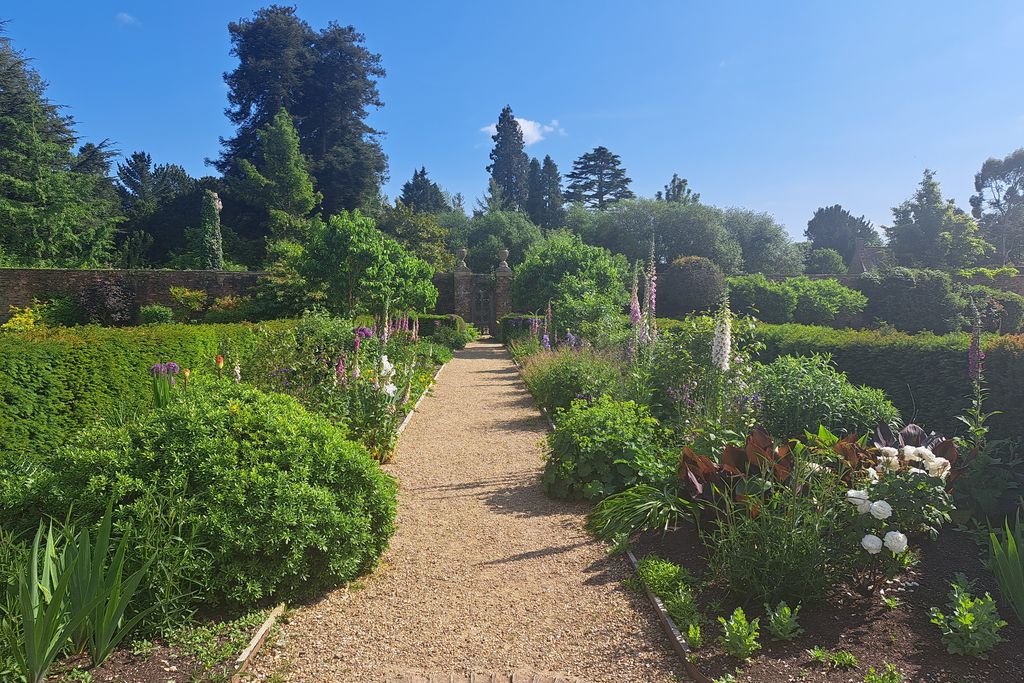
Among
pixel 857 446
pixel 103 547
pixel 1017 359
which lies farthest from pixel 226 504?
pixel 1017 359

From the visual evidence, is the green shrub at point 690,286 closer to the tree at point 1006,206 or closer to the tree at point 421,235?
the tree at point 421,235

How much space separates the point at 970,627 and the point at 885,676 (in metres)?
0.44

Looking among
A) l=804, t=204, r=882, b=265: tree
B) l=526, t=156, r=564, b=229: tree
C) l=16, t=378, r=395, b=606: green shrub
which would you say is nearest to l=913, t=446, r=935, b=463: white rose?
l=16, t=378, r=395, b=606: green shrub

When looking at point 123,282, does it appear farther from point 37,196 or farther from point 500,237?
point 500,237

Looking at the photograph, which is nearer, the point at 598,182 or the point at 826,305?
the point at 826,305

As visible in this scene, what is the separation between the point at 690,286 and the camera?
18828 millimetres

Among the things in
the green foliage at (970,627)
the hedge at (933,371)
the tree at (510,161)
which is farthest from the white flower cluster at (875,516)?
the tree at (510,161)

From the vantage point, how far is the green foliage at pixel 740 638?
240cm

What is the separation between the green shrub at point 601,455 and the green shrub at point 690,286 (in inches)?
567

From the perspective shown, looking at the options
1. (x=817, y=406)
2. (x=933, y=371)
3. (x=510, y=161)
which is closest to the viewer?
(x=817, y=406)

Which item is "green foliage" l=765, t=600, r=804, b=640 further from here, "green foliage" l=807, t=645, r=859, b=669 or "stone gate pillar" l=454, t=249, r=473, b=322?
"stone gate pillar" l=454, t=249, r=473, b=322

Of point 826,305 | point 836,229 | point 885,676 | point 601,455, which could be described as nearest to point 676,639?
point 885,676

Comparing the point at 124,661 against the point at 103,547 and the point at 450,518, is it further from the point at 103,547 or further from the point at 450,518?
the point at 450,518

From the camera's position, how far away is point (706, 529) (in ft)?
11.8
